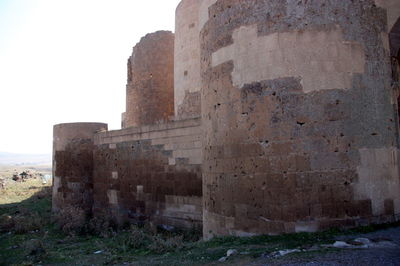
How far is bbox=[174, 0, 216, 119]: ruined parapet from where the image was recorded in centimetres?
1129

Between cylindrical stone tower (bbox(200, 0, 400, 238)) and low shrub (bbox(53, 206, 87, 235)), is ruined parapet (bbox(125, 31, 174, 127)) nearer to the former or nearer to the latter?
low shrub (bbox(53, 206, 87, 235))

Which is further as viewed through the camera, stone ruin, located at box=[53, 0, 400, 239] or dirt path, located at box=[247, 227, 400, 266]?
stone ruin, located at box=[53, 0, 400, 239]

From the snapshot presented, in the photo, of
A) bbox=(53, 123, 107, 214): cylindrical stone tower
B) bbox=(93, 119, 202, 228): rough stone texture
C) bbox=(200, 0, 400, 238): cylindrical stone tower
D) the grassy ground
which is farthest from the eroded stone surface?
bbox=(53, 123, 107, 214): cylindrical stone tower

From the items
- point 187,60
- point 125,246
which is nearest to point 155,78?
point 187,60

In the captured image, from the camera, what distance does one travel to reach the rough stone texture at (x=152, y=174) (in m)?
8.43

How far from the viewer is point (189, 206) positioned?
27.6 feet

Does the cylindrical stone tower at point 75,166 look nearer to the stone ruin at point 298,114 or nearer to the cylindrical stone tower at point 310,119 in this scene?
the stone ruin at point 298,114

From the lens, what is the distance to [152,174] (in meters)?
9.52

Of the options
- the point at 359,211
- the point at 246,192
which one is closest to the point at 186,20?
the point at 246,192

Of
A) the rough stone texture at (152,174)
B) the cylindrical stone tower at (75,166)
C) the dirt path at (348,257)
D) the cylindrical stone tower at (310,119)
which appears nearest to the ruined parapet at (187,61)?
the rough stone texture at (152,174)

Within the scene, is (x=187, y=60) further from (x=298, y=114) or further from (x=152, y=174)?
(x=298, y=114)

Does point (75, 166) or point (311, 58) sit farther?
point (75, 166)

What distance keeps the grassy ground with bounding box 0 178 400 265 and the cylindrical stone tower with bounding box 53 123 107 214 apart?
Answer: 0.94 meters

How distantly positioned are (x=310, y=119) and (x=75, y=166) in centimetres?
944
